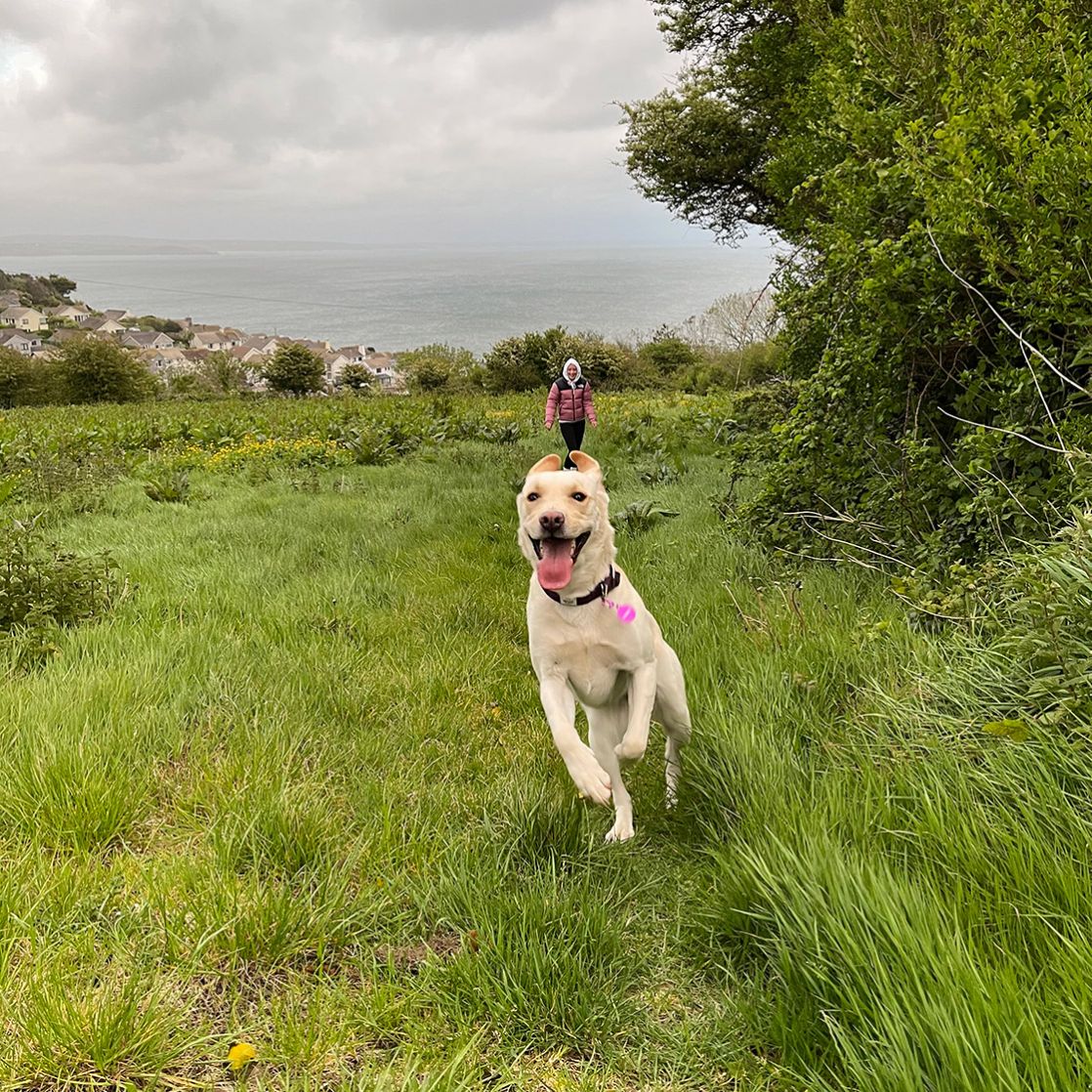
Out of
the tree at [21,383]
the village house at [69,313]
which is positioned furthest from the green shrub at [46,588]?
the village house at [69,313]

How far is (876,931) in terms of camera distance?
170 cm

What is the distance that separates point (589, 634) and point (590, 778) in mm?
584

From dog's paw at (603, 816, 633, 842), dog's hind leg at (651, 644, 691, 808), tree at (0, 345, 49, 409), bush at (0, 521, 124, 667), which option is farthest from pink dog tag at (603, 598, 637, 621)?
tree at (0, 345, 49, 409)

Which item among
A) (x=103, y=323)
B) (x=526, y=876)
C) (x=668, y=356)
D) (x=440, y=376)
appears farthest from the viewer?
(x=103, y=323)

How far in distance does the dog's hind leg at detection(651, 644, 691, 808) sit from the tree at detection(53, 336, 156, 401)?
68.7 meters

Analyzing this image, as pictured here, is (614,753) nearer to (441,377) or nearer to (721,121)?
(721,121)

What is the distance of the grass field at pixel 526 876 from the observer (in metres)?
1.66

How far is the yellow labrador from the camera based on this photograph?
2.85 metres

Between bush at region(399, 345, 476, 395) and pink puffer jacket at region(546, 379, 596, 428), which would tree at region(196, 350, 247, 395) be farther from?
pink puffer jacket at region(546, 379, 596, 428)

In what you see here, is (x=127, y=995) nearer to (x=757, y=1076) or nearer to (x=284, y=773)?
(x=284, y=773)

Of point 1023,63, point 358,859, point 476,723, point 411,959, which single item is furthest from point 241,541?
point 1023,63

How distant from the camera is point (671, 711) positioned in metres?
3.17

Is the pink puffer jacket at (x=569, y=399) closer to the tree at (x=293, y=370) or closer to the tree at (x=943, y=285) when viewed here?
the tree at (x=943, y=285)

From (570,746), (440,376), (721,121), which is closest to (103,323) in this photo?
(440,376)
